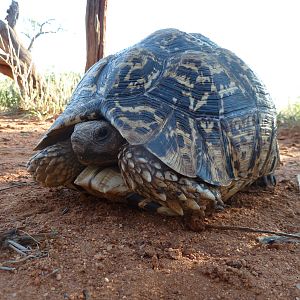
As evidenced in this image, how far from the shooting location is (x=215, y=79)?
2.49 m

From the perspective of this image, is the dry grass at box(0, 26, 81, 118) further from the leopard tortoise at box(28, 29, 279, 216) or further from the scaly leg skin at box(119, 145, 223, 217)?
the scaly leg skin at box(119, 145, 223, 217)

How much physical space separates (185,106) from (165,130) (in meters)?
0.20

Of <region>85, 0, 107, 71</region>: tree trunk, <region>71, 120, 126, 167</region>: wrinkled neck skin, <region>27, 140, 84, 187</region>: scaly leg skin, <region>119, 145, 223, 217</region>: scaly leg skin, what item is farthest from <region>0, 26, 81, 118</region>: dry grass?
<region>119, 145, 223, 217</region>: scaly leg skin

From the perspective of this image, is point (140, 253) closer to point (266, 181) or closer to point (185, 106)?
point (185, 106)

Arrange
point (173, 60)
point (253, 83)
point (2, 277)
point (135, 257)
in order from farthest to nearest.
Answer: point (253, 83) < point (173, 60) < point (135, 257) < point (2, 277)

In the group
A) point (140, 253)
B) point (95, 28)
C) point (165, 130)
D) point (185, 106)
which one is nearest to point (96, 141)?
point (165, 130)

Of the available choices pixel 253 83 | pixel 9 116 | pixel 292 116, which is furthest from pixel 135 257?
pixel 9 116

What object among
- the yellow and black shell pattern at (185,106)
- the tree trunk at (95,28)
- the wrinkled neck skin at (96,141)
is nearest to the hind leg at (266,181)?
the yellow and black shell pattern at (185,106)

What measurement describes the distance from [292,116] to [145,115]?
5.36 metres

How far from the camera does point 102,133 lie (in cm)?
231

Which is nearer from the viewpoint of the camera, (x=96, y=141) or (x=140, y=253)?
(x=140, y=253)

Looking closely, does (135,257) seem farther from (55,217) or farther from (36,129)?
(36,129)

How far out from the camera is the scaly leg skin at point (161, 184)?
2.13 metres

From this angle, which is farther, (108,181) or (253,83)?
(253,83)
